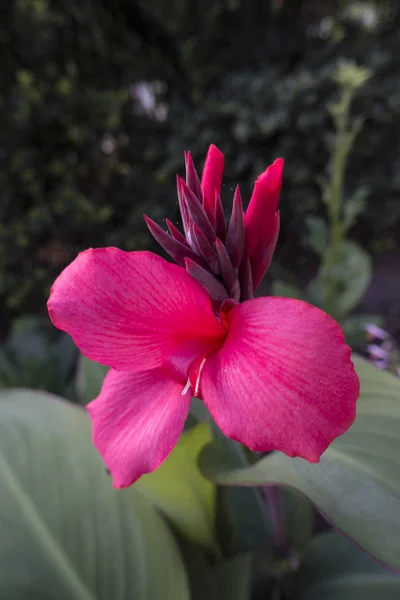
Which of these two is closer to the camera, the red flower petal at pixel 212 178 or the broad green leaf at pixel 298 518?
the red flower petal at pixel 212 178

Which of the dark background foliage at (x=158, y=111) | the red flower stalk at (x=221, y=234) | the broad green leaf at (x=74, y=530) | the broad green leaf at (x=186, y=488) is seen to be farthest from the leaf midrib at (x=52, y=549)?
the dark background foliage at (x=158, y=111)

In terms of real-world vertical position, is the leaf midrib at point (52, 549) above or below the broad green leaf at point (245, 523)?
above

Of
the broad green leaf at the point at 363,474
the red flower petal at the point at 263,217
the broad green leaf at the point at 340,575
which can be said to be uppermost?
the red flower petal at the point at 263,217

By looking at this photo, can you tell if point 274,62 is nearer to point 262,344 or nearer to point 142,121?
point 142,121

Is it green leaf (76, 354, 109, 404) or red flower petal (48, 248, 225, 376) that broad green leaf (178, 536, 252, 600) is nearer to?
green leaf (76, 354, 109, 404)

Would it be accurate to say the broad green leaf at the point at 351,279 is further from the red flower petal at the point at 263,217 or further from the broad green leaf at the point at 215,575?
the red flower petal at the point at 263,217

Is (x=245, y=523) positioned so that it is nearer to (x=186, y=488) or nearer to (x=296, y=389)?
(x=186, y=488)
